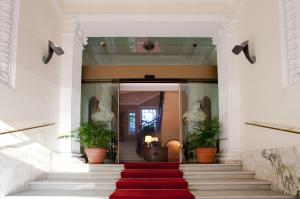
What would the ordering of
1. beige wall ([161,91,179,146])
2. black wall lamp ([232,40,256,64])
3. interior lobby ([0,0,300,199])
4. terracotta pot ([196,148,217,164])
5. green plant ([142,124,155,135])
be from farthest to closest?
green plant ([142,124,155,135]) < beige wall ([161,91,179,146]) < terracotta pot ([196,148,217,164]) < black wall lamp ([232,40,256,64]) < interior lobby ([0,0,300,199])

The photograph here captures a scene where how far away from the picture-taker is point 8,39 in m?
5.30

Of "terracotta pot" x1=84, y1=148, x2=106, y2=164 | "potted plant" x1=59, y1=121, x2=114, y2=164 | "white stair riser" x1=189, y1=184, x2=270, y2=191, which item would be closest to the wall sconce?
"potted plant" x1=59, y1=121, x2=114, y2=164

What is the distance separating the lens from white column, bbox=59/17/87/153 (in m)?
7.84

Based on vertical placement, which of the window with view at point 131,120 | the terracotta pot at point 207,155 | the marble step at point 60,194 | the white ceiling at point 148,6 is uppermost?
the white ceiling at point 148,6

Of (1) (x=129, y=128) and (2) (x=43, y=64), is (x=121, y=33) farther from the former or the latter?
(1) (x=129, y=128)

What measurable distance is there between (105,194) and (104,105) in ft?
16.0

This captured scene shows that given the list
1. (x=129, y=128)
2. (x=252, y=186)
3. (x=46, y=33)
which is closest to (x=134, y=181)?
(x=252, y=186)

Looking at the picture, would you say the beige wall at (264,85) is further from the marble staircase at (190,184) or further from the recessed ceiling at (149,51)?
the recessed ceiling at (149,51)

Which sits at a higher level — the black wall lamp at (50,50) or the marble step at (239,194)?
the black wall lamp at (50,50)

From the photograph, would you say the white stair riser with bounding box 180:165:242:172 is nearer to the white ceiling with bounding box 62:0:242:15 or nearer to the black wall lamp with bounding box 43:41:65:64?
the black wall lamp with bounding box 43:41:65:64

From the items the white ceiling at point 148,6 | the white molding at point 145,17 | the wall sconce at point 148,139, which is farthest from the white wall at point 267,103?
the wall sconce at point 148,139

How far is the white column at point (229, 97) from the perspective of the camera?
25.4 ft

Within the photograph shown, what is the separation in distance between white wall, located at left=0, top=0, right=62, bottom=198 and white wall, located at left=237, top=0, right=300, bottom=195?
4058 millimetres

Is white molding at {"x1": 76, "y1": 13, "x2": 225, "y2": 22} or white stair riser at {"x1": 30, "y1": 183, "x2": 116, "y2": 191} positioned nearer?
white stair riser at {"x1": 30, "y1": 183, "x2": 116, "y2": 191}
